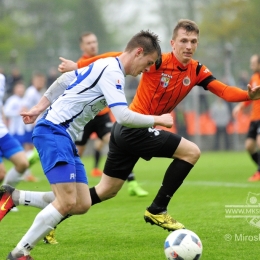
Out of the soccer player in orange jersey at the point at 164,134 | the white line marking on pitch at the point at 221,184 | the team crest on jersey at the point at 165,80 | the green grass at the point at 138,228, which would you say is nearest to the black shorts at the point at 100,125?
the green grass at the point at 138,228

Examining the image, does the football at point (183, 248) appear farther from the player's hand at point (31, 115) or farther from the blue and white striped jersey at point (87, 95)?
the player's hand at point (31, 115)

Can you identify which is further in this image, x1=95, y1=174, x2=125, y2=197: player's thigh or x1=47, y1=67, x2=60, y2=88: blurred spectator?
x1=47, y1=67, x2=60, y2=88: blurred spectator

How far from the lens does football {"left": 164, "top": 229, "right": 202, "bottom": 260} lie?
5738 mm

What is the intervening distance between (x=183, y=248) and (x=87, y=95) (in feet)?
5.14

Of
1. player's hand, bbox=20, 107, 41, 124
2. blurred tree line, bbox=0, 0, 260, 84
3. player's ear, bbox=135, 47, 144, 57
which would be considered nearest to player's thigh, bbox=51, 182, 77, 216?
player's hand, bbox=20, 107, 41, 124

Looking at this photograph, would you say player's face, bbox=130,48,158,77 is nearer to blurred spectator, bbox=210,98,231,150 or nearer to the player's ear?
the player's ear

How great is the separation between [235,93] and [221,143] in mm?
17314

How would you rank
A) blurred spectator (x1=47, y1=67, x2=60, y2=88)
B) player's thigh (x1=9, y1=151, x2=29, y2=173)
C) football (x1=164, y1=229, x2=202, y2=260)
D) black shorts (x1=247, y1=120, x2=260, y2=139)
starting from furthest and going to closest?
blurred spectator (x1=47, y1=67, x2=60, y2=88)
black shorts (x1=247, y1=120, x2=260, y2=139)
player's thigh (x1=9, y1=151, x2=29, y2=173)
football (x1=164, y1=229, x2=202, y2=260)

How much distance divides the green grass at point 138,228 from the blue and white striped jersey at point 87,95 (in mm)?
1232

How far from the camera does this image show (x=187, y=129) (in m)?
24.2

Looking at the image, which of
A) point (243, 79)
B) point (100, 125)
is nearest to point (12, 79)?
point (243, 79)

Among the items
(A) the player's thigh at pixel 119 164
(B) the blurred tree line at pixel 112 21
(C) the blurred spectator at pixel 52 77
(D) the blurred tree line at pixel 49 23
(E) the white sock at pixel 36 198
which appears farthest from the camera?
(D) the blurred tree line at pixel 49 23

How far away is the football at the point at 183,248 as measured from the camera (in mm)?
5738

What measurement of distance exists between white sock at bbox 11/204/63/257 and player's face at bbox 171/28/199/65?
2.47 metres
